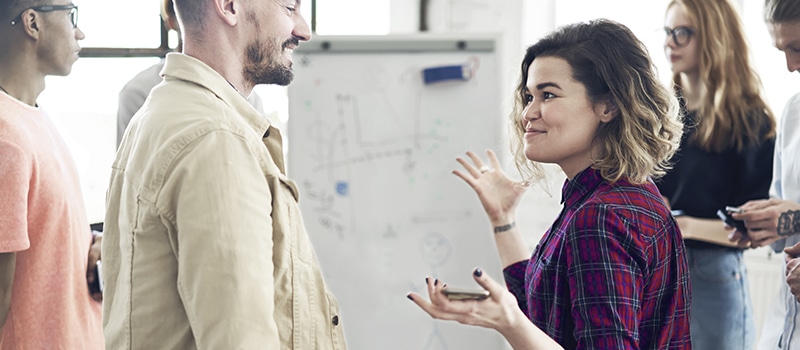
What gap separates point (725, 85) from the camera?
2.30m

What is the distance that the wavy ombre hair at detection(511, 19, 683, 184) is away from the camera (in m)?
1.39

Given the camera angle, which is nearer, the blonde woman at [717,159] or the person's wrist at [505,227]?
the person's wrist at [505,227]

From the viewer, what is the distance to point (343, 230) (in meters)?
2.71

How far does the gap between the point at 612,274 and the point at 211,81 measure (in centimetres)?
72

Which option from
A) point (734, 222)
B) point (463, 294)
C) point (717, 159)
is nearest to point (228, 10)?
point (463, 294)

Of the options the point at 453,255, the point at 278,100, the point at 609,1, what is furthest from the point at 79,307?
the point at 609,1

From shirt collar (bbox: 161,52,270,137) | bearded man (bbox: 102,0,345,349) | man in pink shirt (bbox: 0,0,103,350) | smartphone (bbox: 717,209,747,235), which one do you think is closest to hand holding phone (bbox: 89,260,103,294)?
man in pink shirt (bbox: 0,0,103,350)

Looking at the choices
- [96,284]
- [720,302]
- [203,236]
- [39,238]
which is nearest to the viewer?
[203,236]

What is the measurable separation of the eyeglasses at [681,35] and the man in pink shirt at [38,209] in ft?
5.69

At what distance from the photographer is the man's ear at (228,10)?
1.31 meters

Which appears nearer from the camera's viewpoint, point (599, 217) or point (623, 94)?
point (599, 217)

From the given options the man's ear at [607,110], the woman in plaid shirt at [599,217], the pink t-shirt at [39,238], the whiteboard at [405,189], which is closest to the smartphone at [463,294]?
the woman in plaid shirt at [599,217]

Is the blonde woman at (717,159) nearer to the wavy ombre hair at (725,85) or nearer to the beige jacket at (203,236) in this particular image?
the wavy ombre hair at (725,85)

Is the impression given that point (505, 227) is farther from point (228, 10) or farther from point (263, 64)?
point (228, 10)
